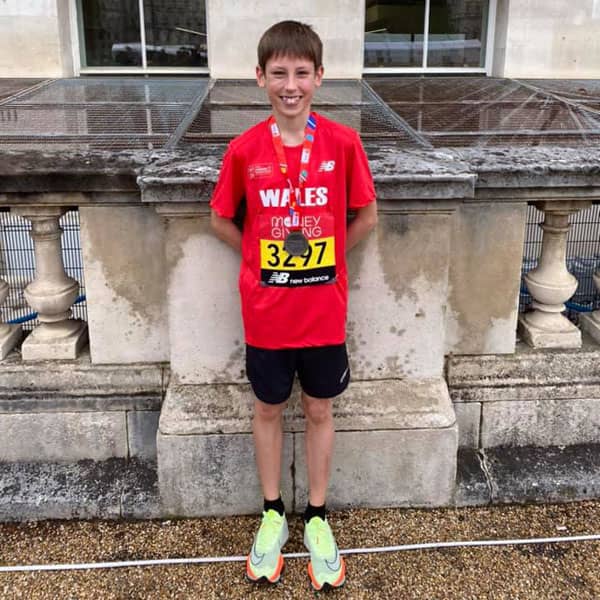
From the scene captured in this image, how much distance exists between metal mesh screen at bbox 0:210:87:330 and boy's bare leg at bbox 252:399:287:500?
5.41ft

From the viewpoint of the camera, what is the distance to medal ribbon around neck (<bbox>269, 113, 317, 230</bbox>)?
2402 millimetres

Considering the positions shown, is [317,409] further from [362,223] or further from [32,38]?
[32,38]

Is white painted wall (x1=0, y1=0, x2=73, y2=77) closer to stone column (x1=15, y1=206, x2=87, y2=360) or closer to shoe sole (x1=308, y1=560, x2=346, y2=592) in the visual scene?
stone column (x1=15, y1=206, x2=87, y2=360)

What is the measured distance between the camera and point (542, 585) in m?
2.67

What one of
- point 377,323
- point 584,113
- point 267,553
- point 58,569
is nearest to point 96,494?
point 58,569

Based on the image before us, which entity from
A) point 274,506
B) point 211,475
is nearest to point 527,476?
point 274,506

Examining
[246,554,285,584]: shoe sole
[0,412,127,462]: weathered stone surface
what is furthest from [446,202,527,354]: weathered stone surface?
[0,412,127,462]: weathered stone surface

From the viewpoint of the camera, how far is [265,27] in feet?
22.2

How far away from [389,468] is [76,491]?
4.53ft

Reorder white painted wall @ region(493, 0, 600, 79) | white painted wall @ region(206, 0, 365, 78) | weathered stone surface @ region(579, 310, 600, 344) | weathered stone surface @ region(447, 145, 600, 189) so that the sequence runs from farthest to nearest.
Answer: white painted wall @ region(493, 0, 600, 79), white painted wall @ region(206, 0, 365, 78), weathered stone surface @ region(579, 310, 600, 344), weathered stone surface @ region(447, 145, 600, 189)

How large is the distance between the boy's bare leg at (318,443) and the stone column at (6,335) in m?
1.49

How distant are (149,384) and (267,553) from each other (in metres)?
0.96

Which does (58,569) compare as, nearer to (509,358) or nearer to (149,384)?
(149,384)

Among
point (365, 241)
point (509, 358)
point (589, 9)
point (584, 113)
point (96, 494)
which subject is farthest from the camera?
point (589, 9)
